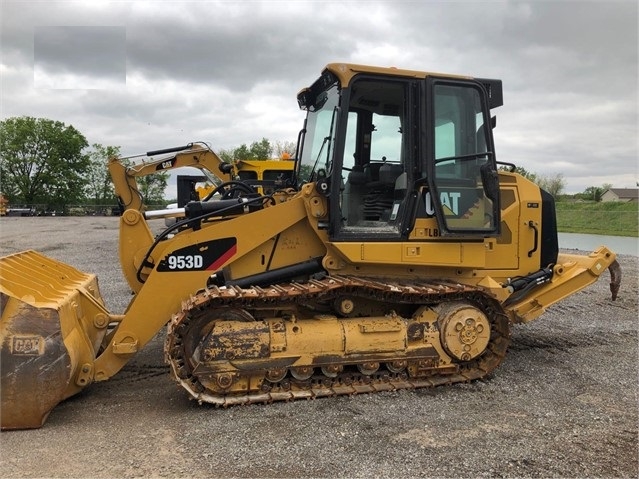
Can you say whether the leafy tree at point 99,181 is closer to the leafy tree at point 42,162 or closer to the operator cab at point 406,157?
the leafy tree at point 42,162

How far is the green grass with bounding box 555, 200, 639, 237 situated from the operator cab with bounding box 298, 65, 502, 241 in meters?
28.2

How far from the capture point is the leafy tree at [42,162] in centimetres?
5716

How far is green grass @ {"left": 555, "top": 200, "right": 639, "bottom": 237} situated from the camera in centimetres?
3078

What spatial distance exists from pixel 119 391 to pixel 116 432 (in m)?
0.94

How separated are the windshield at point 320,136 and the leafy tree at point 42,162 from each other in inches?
2238

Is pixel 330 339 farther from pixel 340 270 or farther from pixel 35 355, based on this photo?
pixel 35 355

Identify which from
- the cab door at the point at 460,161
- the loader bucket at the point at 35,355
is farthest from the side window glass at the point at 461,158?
the loader bucket at the point at 35,355

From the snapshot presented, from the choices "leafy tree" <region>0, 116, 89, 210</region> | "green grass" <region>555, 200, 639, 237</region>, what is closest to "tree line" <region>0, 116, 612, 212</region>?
"leafy tree" <region>0, 116, 89, 210</region>

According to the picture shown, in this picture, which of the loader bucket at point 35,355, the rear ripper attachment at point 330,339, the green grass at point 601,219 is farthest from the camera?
the green grass at point 601,219

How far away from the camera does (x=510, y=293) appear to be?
5.48 m

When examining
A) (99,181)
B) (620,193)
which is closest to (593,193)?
(620,193)

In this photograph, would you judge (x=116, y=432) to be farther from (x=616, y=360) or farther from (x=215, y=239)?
(x=616, y=360)

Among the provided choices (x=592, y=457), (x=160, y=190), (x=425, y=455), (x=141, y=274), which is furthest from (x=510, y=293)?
(x=160, y=190)

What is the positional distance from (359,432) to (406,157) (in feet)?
8.65
